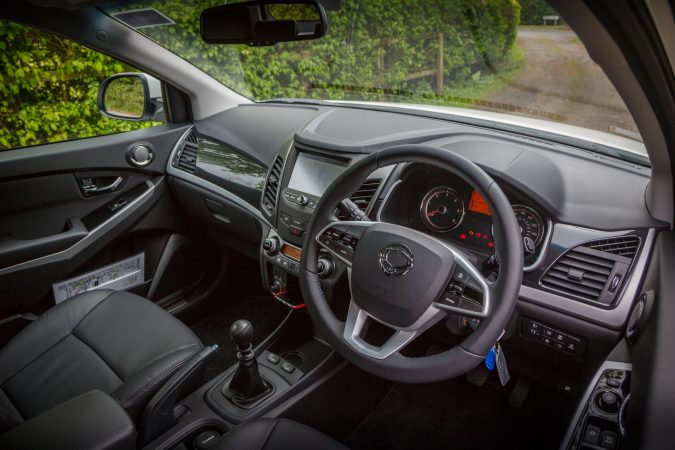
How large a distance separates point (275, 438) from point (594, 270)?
1058 millimetres

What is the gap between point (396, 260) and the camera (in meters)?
1.37

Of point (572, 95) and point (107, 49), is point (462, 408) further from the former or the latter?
point (107, 49)

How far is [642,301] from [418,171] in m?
0.82

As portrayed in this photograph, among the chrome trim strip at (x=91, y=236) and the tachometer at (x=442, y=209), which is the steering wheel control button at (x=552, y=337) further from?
the chrome trim strip at (x=91, y=236)

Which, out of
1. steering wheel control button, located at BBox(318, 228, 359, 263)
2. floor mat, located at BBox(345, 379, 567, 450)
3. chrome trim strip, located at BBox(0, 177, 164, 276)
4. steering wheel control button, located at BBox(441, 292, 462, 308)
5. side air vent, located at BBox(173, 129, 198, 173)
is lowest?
floor mat, located at BBox(345, 379, 567, 450)

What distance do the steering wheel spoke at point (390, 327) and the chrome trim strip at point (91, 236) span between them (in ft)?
5.46

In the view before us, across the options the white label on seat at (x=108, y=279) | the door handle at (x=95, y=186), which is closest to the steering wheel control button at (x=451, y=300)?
the white label on seat at (x=108, y=279)

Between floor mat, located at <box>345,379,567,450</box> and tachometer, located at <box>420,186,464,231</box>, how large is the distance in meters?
0.87

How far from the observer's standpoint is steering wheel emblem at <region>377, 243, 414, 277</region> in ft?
4.46

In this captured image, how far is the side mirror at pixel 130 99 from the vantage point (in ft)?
9.18

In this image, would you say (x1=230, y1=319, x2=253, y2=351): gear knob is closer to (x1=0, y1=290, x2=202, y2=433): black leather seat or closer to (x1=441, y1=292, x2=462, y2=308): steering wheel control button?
(x1=0, y1=290, x2=202, y2=433): black leather seat

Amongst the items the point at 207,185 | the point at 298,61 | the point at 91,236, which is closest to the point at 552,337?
the point at 207,185

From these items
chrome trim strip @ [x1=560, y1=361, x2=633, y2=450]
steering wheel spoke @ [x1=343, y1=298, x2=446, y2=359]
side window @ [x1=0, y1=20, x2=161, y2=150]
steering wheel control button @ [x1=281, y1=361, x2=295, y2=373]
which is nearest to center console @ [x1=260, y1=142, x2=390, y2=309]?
steering wheel control button @ [x1=281, y1=361, x2=295, y2=373]

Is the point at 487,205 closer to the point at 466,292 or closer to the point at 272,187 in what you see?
the point at 466,292
